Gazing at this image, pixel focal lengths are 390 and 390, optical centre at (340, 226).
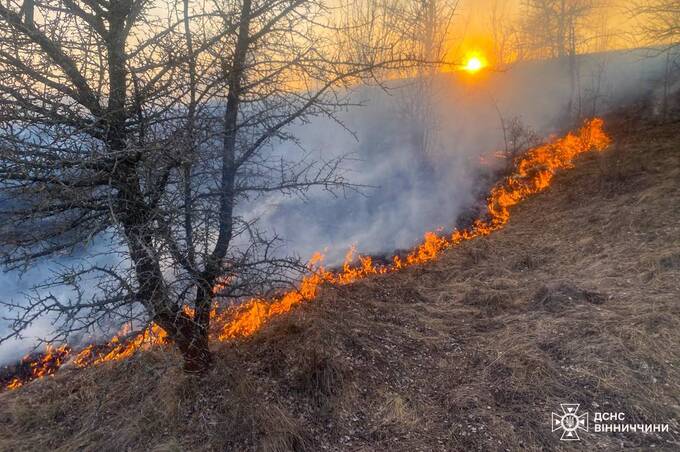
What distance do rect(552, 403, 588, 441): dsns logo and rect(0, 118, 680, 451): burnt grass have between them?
0.06 meters

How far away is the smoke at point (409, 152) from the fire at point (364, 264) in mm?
649

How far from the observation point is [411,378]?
3.86 metres

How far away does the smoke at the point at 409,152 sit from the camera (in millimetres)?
9734

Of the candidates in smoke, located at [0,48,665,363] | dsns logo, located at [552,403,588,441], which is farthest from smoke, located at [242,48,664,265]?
dsns logo, located at [552,403,588,441]

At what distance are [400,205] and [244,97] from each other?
25.7ft

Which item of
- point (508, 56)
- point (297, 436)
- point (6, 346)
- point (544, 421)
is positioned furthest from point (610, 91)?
point (6, 346)

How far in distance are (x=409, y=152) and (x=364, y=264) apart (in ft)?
23.1

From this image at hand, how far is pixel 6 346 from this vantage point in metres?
7.58

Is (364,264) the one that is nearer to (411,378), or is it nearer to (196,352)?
(411,378)

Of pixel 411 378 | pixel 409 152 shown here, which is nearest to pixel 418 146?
pixel 409 152

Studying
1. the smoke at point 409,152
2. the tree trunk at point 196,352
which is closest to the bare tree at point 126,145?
the tree trunk at point 196,352

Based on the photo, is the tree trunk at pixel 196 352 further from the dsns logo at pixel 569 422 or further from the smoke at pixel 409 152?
the dsns logo at pixel 569 422

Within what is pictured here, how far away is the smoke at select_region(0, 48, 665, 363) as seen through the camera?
31.9 ft

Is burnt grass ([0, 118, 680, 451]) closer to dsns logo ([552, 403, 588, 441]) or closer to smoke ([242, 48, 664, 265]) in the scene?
dsns logo ([552, 403, 588, 441])
